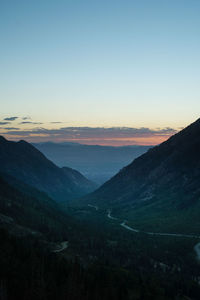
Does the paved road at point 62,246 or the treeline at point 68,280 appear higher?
the treeline at point 68,280

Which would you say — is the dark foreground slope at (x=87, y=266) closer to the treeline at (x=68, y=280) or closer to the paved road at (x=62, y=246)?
the treeline at (x=68, y=280)

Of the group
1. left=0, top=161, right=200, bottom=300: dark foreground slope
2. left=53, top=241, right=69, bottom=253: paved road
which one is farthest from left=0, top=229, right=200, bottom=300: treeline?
left=53, top=241, right=69, bottom=253: paved road

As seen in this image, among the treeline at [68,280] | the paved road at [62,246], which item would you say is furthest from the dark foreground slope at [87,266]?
the paved road at [62,246]

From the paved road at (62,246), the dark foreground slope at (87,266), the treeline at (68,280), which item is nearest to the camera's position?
the treeline at (68,280)

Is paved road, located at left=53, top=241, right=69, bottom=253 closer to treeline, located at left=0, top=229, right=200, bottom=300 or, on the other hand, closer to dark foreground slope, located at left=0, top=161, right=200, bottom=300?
dark foreground slope, located at left=0, top=161, right=200, bottom=300

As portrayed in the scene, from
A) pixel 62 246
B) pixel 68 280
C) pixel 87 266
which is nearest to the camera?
pixel 68 280

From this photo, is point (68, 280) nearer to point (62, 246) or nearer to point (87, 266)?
point (87, 266)

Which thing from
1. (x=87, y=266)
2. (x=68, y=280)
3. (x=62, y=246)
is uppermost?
(x=68, y=280)

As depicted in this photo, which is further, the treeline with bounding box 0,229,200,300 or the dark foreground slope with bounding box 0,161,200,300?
the dark foreground slope with bounding box 0,161,200,300

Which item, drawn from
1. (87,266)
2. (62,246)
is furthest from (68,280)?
(62,246)

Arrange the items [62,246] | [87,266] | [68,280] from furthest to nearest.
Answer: [62,246], [87,266], [68,280]

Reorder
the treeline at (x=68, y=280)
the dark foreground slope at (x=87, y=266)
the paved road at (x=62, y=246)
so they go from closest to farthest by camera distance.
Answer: the treeline at (x=68, y=280), the dark foreground slope at (x=87, y=266), the paved road at (x=62, y=246)

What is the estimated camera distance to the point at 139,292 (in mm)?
102625

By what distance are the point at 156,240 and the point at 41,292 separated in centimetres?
13802
